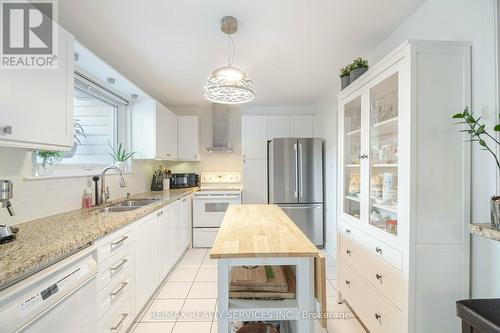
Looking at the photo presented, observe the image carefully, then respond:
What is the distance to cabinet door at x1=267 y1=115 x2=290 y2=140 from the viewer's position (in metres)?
4.01

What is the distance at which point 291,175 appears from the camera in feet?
11.9

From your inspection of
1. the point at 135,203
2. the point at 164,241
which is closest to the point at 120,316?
the point at 164,241

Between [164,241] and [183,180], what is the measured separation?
5.52ft

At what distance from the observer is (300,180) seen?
361 cm

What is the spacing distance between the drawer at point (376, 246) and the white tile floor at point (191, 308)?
713mm

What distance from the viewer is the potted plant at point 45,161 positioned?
1700mm

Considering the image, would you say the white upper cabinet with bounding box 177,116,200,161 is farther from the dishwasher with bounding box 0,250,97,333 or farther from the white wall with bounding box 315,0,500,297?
the white wall with bounding box 315,0,500,297

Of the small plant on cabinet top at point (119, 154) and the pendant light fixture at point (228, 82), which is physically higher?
the pendant light fixture at point (228, 82)

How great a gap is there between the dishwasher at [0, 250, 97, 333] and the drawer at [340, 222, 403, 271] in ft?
5.87

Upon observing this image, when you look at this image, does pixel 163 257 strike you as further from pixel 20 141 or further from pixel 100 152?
pixel 20 141

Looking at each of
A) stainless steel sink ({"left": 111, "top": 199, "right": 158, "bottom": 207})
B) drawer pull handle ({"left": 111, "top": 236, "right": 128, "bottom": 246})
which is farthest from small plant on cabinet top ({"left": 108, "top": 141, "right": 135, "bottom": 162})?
drawer pull handle ({"left": 111, "top": 236, "right": 128, "bottom": 246})

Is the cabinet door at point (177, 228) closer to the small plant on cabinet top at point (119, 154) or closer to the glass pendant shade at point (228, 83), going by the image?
the small plant on cabinet top at point (119, 154)

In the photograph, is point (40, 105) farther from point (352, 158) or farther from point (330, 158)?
point (330, 158)

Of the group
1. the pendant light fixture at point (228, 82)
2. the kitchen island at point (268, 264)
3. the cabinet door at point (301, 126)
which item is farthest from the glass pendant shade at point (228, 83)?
the cabinet door at point (301, 126)
